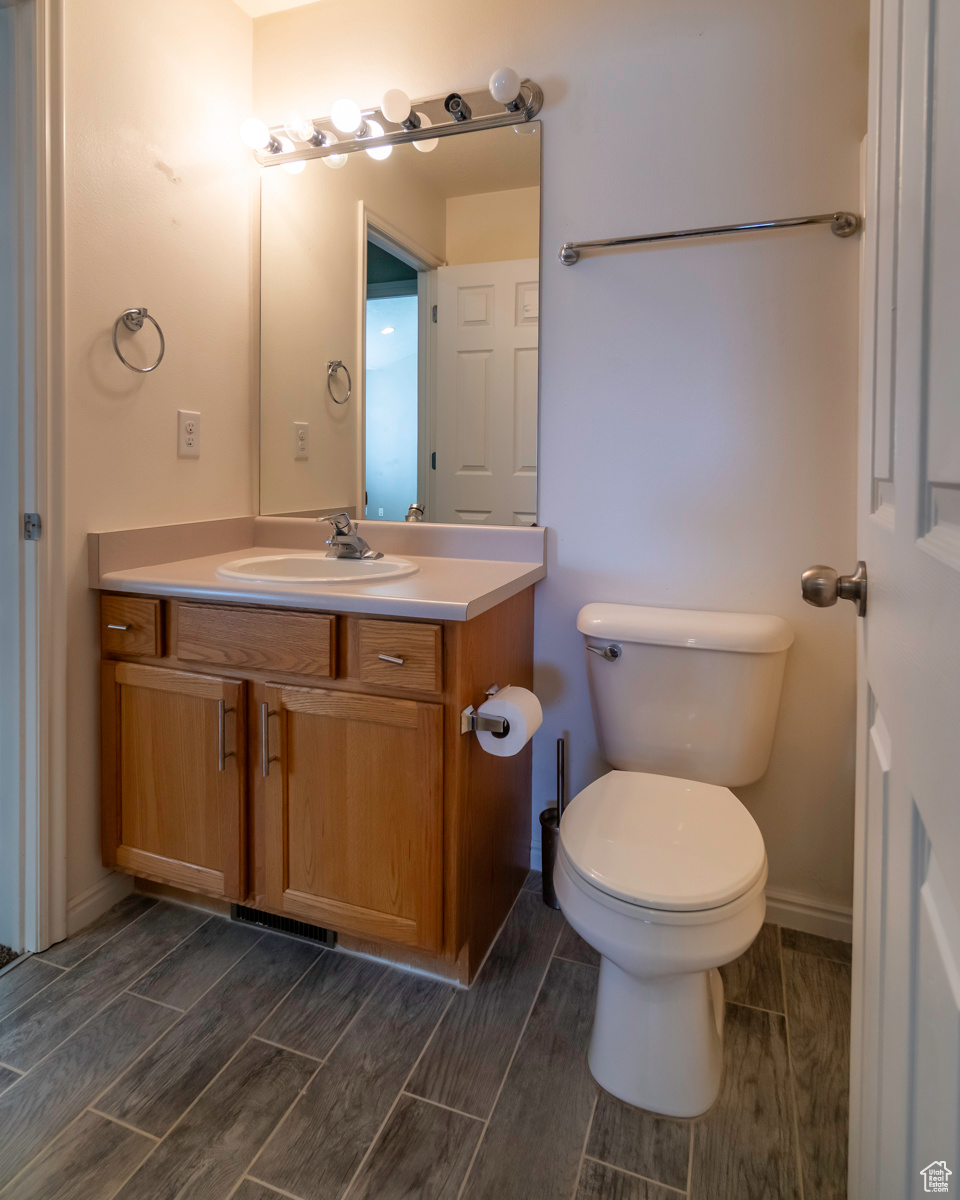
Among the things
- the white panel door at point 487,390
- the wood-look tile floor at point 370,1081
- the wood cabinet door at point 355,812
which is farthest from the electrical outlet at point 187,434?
the wood-look tile floor at point 370,1081

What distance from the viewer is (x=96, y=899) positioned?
66.3 inches

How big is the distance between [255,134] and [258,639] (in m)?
1.46

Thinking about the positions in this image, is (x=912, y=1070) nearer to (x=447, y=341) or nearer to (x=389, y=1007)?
(x=389, y=1007)

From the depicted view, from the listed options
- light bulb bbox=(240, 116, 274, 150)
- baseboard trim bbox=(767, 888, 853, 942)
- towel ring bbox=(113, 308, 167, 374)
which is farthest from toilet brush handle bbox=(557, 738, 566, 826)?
light bulb bbox=(240, 116, 274, 150)

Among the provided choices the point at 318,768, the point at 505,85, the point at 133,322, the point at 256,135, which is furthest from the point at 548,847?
the point at 256,135

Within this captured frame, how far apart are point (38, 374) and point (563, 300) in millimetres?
1190

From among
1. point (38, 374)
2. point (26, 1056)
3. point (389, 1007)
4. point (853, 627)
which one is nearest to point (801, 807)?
point (853, 627)

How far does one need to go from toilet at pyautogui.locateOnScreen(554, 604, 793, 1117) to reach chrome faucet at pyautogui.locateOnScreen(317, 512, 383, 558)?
1.97 feet

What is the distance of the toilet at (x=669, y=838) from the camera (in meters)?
1.10

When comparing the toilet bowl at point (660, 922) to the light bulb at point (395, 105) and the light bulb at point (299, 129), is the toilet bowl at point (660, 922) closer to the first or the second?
the light bulb at point (395, 105)

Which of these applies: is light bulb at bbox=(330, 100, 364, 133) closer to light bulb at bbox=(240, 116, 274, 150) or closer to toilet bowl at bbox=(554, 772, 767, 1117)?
light bulb at bbox=(240, 116, 274, 150)

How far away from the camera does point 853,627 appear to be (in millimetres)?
1589

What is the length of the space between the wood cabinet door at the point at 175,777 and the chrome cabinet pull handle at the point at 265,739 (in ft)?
0.18

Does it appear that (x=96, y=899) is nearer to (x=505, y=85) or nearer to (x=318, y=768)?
(x=318, y=768)
